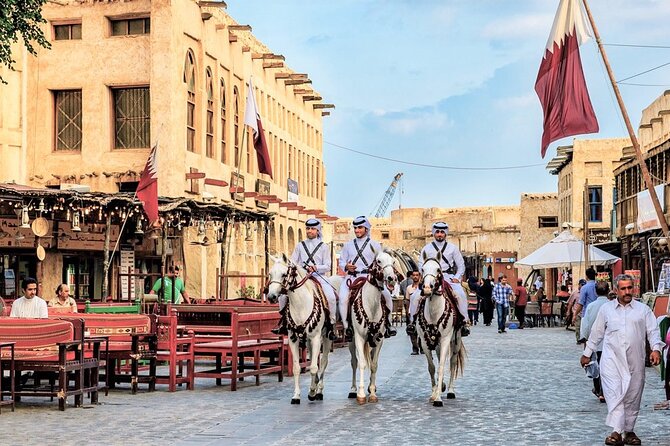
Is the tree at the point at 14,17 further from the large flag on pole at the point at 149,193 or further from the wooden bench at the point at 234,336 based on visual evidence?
the wooden bench at the point at 234,336

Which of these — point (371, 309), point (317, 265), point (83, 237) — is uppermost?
point (83, 237)

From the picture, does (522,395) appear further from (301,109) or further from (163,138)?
(301,109)

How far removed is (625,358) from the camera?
1213 centimetres

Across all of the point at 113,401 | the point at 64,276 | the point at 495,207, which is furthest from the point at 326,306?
the point at 495,207

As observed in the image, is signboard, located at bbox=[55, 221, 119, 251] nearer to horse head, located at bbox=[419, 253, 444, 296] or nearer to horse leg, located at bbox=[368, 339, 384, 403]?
horse leg, located at bbox=[368, 339, 384, 403]

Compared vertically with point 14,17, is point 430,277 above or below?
below

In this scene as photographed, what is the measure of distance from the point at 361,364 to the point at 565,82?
855cm

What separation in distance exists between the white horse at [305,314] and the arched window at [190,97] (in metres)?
24.4

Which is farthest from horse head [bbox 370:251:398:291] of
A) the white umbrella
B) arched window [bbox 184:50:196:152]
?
the white umbrella

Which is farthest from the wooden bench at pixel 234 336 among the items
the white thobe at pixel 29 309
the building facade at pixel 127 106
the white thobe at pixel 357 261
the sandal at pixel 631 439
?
the building facade at pixel 127 106

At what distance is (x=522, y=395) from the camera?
687 inches

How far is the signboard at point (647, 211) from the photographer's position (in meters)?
34.5

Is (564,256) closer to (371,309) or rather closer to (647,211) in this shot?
(647,211)

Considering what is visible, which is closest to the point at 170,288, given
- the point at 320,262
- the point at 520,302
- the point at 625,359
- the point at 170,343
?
the point at 170,343
